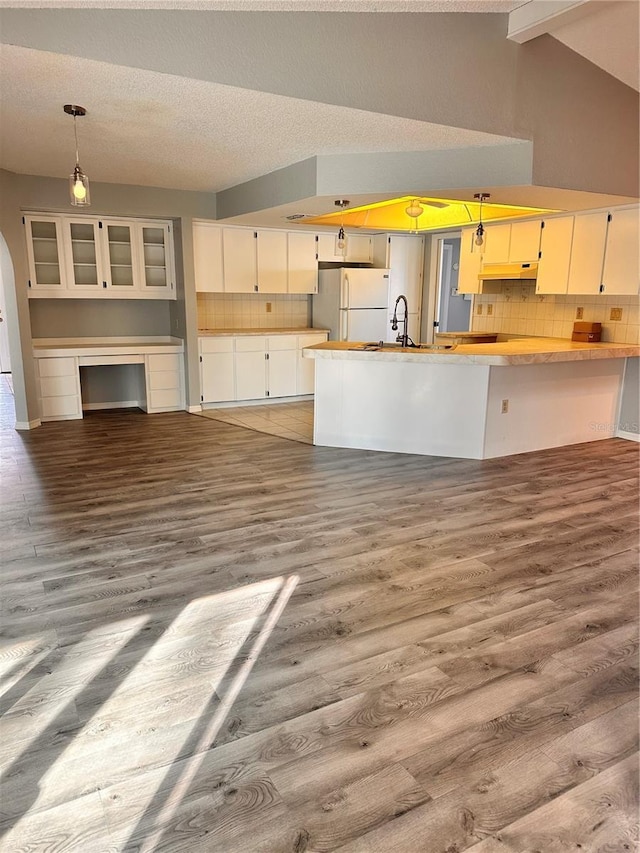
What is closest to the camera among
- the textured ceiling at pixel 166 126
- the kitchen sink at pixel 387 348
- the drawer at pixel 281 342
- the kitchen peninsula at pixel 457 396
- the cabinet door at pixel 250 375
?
the textured ceiling at pixel 166 126

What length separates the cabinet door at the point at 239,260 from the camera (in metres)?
7.02

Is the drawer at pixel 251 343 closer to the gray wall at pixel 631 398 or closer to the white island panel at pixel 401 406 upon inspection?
the white island panel at pixel 401 406

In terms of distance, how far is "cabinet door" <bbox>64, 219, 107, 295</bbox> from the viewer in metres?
6.34

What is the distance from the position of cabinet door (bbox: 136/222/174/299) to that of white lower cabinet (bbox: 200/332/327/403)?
0.81 m

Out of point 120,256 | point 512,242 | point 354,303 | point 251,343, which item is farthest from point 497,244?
point 120,256

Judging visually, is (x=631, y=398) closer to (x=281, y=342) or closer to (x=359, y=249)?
(x=359, y=249)

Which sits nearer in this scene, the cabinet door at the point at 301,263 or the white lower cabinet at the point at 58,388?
the white lower cabinet at the point at 58,388

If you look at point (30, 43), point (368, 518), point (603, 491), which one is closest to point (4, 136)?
point (30, 43)

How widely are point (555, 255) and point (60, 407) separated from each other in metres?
5.49

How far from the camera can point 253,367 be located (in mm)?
7332

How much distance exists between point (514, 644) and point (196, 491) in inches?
99.3

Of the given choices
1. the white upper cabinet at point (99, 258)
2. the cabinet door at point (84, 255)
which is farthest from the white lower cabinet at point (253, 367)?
the cabinet door at point (84, 255)

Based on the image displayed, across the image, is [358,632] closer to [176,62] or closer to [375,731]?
[375,731]

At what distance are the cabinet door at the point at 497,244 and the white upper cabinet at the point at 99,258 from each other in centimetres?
366
